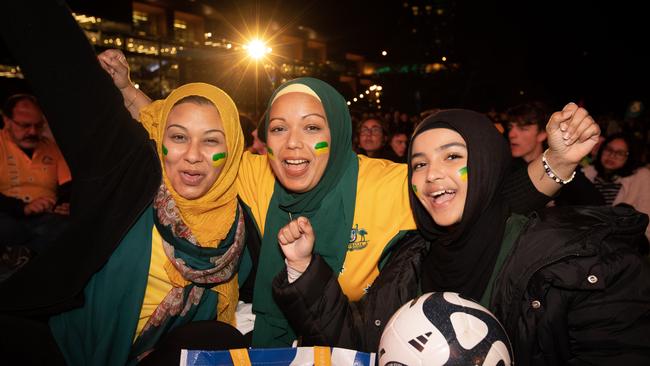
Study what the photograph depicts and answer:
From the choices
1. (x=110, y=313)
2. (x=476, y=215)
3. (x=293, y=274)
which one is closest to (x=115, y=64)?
(x=110, y=313)

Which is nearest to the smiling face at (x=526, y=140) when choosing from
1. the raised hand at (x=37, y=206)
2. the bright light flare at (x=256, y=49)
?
the raised hand at (x=37, y=206)

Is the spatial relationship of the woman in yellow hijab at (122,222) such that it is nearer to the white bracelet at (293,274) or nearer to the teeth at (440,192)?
the white bracelet at (293,274)

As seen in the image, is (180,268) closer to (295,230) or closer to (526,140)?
(295,230)

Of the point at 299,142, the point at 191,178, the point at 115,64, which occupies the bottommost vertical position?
the point at 191,178

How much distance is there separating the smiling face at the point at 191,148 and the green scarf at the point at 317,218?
1.72ft

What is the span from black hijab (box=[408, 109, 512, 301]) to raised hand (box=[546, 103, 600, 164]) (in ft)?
0.95

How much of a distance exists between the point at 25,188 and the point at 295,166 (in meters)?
4.74

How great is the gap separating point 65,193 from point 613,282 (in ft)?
20.8

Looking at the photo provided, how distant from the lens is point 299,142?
278 centimetres

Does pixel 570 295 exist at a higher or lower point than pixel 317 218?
lower

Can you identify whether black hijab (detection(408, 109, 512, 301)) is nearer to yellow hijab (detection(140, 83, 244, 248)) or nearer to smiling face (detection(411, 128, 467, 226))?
smiling face (detection(411, 128, 467, 226))

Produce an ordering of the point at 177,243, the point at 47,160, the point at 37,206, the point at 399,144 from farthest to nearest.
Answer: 1. the point at 399,144
2. the point at 47,160
3. the point at 37,206
4. the point at 177,243

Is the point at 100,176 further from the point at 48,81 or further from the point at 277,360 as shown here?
the point at 277,360

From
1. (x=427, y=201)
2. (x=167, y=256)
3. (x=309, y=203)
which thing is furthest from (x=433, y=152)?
(x=167, y=256)
